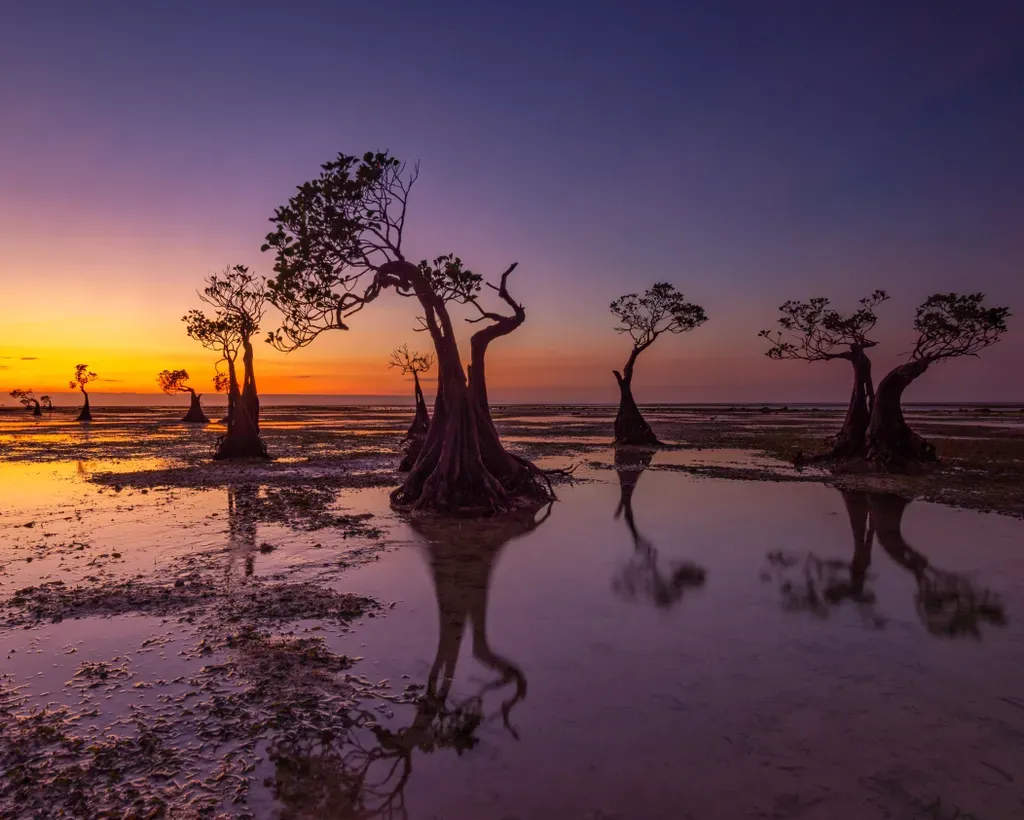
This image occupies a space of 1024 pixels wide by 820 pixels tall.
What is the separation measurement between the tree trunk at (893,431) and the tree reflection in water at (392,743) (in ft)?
76.4

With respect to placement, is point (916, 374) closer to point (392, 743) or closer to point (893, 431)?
point (893, 431)

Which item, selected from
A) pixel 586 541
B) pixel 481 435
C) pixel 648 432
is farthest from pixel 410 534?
pixel 648 432

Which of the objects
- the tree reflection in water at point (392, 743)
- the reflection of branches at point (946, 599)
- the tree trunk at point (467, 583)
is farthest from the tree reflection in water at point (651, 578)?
the reflection of branches at point (946, 599)

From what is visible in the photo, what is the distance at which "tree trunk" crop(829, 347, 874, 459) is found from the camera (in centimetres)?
2769

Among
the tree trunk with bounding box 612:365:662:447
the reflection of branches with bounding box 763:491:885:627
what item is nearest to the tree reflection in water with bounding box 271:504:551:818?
the reflection of branches with bounding box 763:491:885:627

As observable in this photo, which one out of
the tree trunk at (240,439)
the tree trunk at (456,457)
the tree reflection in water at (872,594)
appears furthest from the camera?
the tree trunk at (240,439)

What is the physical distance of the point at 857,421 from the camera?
91.8 feet

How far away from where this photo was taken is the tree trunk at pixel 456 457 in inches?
671

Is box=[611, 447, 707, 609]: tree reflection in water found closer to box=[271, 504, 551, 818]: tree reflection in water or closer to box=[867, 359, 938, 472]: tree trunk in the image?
box=[271, 504, 551, 818]: tree reflection in water

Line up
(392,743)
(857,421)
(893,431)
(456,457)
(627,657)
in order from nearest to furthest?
(392,743), (627,657), (456,457), (893,431), (857,421)

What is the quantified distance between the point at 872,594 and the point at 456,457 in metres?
11.1

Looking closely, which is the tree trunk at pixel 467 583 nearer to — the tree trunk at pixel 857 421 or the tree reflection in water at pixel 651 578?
the tree reflection in water at pixel 651 578

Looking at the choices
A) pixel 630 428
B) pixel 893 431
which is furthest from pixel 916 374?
pixel 630 428

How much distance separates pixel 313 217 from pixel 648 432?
99.7ft
